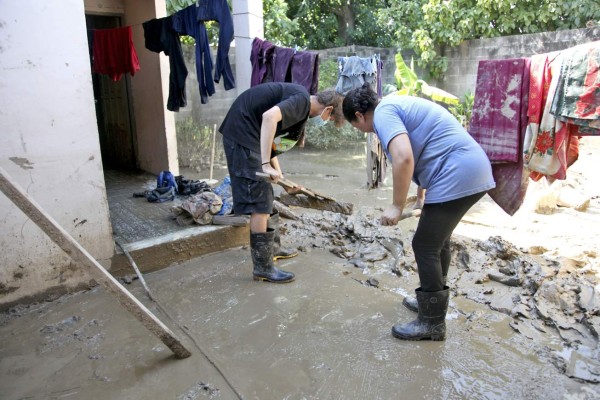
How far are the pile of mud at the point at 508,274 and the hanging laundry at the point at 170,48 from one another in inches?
94.9

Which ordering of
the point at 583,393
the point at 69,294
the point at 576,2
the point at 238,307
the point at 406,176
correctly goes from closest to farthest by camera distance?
the point at 583,393, the point at 406,176, the point at 238,307, the point at 69,294, the point at 576,2

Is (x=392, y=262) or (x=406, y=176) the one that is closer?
(x=406, y=176)

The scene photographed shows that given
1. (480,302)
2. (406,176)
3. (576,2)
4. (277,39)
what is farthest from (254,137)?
(576,2)

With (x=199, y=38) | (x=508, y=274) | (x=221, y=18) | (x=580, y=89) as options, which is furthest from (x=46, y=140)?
(x=508, y=274)

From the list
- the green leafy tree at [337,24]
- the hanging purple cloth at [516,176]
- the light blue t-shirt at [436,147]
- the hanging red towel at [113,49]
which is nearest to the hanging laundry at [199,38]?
the hanging red towel at [113,49]

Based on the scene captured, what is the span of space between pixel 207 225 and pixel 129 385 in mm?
2005

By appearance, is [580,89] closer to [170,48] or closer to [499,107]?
[499,107]

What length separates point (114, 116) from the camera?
7.25 metres

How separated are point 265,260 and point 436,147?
66.2 inches

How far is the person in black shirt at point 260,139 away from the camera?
3.21 metres

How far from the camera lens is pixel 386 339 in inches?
109

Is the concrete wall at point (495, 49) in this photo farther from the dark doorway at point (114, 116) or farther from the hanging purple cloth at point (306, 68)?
the dark doorway at point (114, 116)

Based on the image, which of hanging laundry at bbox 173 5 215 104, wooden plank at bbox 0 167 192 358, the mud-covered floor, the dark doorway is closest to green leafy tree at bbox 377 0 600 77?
hanging laundry at bbox 173 5 215 104

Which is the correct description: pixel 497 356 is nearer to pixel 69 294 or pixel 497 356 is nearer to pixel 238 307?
pixel 238 307
